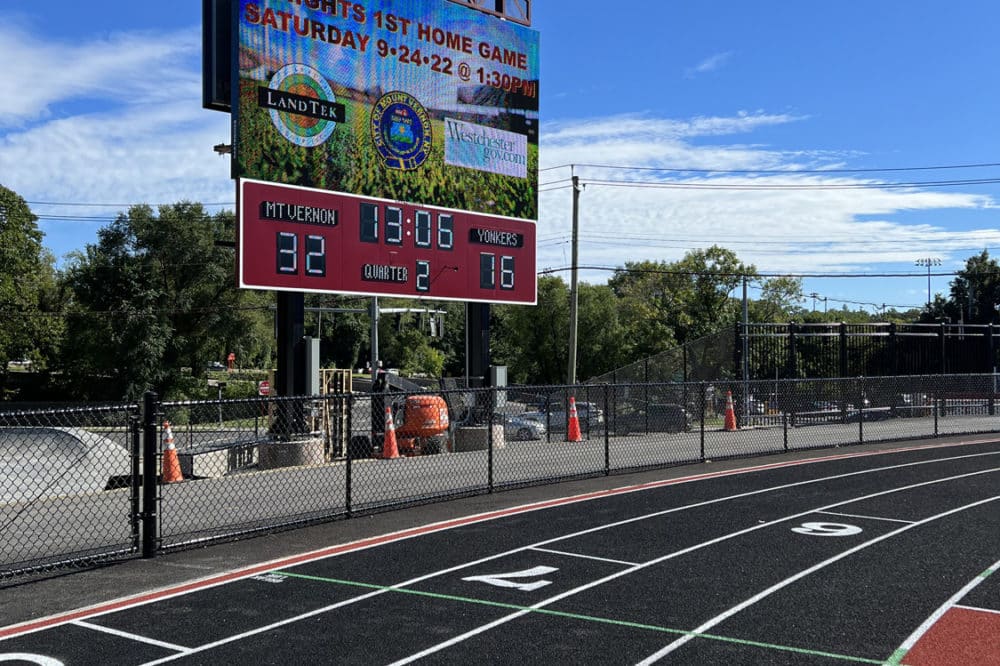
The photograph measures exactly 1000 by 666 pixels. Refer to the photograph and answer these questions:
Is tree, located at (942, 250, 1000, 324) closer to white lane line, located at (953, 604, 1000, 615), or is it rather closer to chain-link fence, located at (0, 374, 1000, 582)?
chain-link fence, located at (0, 374, 1000, 582)

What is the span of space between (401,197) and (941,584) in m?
14.1

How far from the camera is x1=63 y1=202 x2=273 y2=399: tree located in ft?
164

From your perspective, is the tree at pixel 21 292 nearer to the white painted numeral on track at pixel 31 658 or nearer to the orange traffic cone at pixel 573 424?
the orange traffic cone at pixel 573 424

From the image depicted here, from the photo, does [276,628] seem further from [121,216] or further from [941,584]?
[121,216]

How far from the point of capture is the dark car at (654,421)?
71.1 ft

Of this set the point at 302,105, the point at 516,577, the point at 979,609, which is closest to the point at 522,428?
the point at 302,105

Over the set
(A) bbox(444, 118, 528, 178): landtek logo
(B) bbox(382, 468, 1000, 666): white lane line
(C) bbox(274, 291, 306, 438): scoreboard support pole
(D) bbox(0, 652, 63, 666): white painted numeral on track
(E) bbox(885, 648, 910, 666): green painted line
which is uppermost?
(A) bbox(444, 118, 528, 178): landtek logo

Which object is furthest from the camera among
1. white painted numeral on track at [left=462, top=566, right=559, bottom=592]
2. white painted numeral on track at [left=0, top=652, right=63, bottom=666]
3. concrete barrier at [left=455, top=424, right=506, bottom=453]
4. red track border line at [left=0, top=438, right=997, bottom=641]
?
concrete barrier at [left=455, top=424, right=506, bottom=453]

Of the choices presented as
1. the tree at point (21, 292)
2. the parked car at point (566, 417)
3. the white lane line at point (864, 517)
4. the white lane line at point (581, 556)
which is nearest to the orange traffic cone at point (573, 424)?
the parked car at point (566, 417)

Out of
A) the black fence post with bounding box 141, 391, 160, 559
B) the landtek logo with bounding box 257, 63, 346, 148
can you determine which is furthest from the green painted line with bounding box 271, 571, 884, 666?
the landtek logo with bounding box 257, 63, 346, 148

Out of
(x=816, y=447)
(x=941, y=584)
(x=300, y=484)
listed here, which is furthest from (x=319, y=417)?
(x=941, y=584)

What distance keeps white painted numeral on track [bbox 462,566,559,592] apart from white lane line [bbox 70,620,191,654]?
2549mm

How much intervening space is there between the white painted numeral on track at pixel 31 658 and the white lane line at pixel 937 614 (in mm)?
5252

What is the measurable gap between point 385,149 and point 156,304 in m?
35.8
